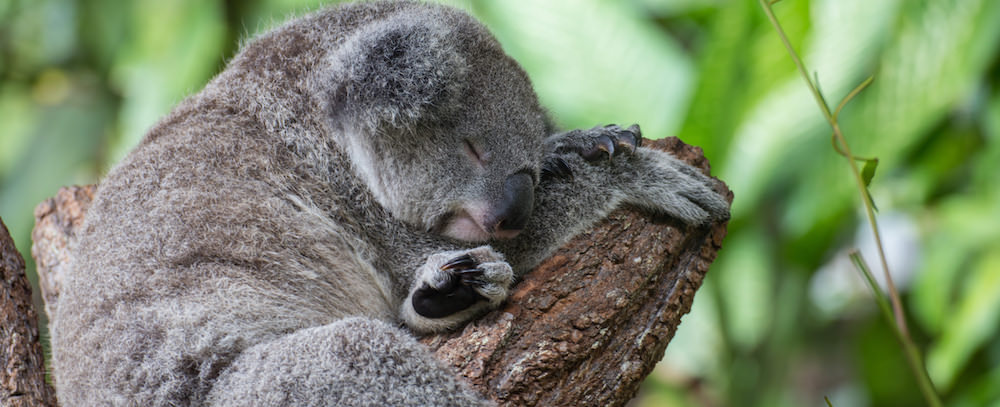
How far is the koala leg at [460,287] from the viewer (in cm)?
230

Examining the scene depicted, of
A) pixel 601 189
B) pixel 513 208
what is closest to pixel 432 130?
pixel 513 208

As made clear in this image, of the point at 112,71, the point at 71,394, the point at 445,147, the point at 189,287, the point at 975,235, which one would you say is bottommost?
the point at 975,235

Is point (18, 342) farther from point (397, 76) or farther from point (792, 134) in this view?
point (792, 134)

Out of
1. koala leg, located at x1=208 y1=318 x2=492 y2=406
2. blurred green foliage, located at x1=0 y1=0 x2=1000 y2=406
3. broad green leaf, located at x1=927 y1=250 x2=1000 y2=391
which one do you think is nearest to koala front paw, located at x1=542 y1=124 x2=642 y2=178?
koala leg, located at x1=208 y1=318 x2=492 y2=406

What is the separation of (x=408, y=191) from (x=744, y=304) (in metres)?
4.18

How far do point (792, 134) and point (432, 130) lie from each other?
338cm

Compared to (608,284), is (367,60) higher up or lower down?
higher up

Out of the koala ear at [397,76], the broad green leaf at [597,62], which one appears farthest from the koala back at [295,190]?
the broad green leaf at [597,62]

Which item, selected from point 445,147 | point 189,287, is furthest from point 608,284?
point 189,287

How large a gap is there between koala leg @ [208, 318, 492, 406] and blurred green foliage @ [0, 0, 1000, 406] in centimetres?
256

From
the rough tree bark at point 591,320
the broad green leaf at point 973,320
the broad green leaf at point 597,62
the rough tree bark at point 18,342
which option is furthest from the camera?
the broad green leaf at point 597,62

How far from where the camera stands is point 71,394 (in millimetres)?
2416

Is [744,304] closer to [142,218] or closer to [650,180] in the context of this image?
[650,180]

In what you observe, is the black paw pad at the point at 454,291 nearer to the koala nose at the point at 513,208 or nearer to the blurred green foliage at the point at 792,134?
the koala nose at the point at 513,208
